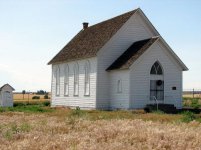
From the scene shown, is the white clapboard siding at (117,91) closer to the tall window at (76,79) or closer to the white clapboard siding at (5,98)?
the tall window at (76,79)

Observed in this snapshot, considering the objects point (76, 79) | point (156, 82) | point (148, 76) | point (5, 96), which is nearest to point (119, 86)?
point (148, 76)

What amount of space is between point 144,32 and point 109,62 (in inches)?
175

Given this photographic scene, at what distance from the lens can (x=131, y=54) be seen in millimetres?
35250

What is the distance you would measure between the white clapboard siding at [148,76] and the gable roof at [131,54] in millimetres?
325

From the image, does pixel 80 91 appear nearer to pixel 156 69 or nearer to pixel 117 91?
pixel 117 91

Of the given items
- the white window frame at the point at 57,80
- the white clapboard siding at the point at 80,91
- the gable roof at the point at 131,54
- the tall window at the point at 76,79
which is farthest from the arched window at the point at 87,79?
the white window frame at the point at 57,80

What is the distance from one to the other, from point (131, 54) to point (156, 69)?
2.32 metres

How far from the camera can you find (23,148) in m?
10.7

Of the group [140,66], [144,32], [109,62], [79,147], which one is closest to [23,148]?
[79,147]

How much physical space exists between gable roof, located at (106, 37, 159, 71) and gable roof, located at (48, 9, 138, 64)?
1825 millimetres

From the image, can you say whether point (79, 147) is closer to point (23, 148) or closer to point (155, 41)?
point (23, 148)

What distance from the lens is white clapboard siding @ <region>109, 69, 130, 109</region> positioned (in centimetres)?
3409

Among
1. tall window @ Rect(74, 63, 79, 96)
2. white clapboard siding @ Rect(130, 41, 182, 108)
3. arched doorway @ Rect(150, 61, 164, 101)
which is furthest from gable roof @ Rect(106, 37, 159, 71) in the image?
tall window @ Rect(74, 63, 79, 96)

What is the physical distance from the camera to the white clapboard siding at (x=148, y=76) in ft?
111
